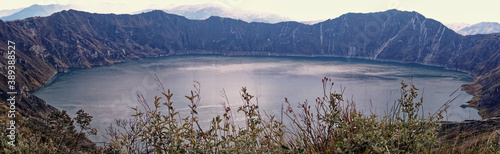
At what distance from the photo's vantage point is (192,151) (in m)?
3.52

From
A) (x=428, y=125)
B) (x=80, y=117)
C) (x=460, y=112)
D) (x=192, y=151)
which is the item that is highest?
(x=428, y=125)

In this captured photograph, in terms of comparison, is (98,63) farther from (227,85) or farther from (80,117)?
(80,117)

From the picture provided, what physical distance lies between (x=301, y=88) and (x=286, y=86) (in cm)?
598

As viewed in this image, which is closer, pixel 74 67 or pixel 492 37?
pixel 74 67

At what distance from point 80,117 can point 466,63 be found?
21043 centimetres

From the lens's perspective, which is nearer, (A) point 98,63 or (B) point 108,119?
(B) point 108,119

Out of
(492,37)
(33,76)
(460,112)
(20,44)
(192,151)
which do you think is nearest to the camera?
(192,151)

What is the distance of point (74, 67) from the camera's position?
567ft

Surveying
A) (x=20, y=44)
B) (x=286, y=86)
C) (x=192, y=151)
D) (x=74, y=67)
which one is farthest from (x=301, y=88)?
(x=20, y=44)

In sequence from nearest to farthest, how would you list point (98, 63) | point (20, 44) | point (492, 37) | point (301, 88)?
point (301, 88) → point (20, 44) → point (98, 63) → point (492, 37)

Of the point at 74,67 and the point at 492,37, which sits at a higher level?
the point at 492,37

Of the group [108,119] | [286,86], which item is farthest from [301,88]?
[108,119]

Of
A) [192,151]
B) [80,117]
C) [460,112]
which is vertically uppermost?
[192,151]

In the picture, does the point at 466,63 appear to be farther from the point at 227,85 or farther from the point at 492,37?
the point at 227,85
